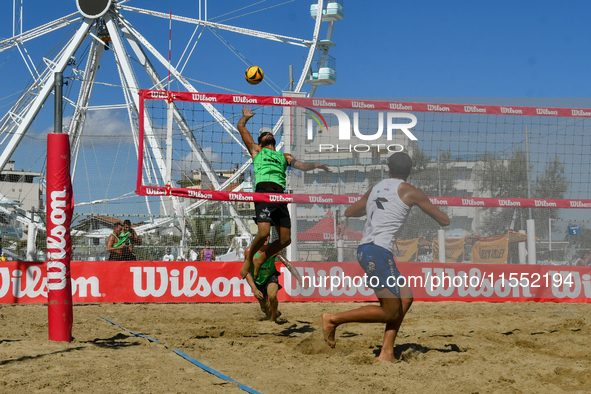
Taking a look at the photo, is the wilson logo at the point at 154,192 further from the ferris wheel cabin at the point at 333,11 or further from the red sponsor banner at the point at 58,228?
the ferris wheel cabin at the point at 333,11

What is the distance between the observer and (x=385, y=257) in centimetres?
448

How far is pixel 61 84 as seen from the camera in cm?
537

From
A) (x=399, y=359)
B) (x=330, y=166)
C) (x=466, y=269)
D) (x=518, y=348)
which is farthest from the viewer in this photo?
(x=466, y=269)

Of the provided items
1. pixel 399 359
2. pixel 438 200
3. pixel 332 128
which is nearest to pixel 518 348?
pixel 399 359

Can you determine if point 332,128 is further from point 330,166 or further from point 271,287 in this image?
point 271,287

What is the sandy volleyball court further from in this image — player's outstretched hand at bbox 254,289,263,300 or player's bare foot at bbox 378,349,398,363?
player's outstretched hand at bbox 254,289,263,300

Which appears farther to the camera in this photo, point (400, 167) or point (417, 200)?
point (400, 167)

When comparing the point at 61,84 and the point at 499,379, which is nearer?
the point at 499,379

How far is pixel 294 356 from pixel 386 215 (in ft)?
4.62

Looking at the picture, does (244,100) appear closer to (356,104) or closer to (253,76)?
(253,76)

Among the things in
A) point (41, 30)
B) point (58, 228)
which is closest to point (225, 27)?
point (41, 30)

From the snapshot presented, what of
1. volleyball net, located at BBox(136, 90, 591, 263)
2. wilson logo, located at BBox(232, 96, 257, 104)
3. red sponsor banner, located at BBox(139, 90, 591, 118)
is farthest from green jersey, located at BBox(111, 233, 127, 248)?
wilson logo, located at BBox(232, 96, 257, 104)

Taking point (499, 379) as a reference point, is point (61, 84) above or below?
above

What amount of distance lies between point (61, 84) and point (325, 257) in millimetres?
5641
